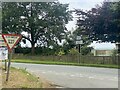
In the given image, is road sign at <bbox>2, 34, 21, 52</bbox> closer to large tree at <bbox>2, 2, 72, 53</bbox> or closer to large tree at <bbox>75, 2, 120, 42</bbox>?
large tree at <bbox>75, 2, 120, 42</bbox>

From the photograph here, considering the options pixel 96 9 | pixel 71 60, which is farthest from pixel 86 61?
pixel 96 9

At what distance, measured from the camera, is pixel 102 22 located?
136 feet

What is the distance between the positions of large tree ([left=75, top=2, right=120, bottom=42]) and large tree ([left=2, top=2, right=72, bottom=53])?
1783 centimetres

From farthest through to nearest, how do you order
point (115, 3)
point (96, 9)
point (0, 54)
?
point (96, 9) → point (115, 3) → point (0, 54)

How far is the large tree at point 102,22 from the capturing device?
131 feet

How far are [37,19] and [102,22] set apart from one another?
22498 millimetres

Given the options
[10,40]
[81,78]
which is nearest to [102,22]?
[81,78]

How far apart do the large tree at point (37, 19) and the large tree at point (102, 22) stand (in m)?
17.8

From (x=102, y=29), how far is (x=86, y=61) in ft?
17.4

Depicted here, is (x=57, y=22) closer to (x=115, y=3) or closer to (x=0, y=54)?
(x=115, y=3)

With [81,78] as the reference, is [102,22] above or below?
above

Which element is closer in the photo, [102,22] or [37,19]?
[102,22]

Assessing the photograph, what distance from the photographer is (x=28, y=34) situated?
214ft

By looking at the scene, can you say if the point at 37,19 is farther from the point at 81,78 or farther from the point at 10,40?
the point at 10,40
